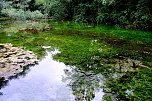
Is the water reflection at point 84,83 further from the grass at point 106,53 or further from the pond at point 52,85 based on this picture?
the grass at point 106,53

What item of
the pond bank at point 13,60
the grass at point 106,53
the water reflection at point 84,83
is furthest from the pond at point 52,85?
the grass at point 106,53

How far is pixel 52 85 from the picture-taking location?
715cm

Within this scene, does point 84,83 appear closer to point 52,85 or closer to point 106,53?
point 52,85

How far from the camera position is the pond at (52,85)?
6.21m

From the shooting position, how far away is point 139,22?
727 inches

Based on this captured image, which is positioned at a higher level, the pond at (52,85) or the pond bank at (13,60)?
the pond bank at (13,60)

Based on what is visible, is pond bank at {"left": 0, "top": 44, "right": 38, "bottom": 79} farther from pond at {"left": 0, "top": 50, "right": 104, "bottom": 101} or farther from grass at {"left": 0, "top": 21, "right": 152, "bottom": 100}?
grass at {"left": 0, "top": 21, "right": 152, "bottom": 100}

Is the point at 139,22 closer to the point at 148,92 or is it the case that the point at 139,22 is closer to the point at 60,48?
the point at 60,48

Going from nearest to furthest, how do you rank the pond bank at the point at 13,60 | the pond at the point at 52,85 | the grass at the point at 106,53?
the pond at the point at 52,85 < the grass at the point at 106,53 < the pond bank at the point at 13,60

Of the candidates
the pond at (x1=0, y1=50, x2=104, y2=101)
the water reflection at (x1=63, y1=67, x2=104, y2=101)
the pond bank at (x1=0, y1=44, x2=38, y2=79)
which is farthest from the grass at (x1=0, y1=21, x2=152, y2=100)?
the pond bank at (x1=0, y1=44, x2=38, y2=79)

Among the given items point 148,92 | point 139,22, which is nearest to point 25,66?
point 148,92

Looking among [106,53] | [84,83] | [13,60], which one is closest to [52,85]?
[84,83]

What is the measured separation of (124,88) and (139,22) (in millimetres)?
12398

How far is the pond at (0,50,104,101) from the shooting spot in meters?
6.21
